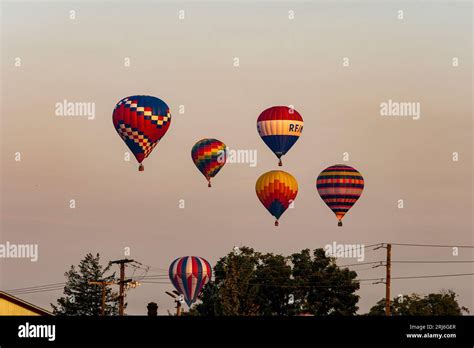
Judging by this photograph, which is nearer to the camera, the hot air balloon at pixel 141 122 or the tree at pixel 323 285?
the hot air balloon at pixel 141 122

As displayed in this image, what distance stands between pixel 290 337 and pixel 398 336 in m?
3.23

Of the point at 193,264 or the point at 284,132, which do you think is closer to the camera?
the point at 284,132

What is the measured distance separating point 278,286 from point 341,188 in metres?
49.6

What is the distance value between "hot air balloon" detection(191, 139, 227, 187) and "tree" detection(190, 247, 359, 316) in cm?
3204

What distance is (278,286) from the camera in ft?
480

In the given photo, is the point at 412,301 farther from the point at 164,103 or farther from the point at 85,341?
the point at 85,341

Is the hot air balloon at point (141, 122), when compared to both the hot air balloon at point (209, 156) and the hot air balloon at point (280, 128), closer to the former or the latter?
the hot air balloon at point (280, 128)

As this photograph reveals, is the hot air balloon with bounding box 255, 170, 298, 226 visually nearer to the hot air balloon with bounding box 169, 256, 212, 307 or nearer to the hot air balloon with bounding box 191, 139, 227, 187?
the hot air balloon with bounding box 191, 139, 227, 187

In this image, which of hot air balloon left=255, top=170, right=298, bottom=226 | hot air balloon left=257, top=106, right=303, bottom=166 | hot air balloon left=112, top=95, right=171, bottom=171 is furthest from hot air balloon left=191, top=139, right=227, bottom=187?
hot air balloon left=112, top=95, right=171, bottom=171

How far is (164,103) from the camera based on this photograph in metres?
90.8

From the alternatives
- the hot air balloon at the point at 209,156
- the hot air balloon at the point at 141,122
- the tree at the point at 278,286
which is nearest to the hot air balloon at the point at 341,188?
the hot air balloon at the point at 209,156

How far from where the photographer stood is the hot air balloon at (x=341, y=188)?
98250mm

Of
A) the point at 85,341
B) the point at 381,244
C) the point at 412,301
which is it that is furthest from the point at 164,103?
the point at 412,301

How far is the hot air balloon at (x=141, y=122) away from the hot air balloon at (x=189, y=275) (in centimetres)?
2798
